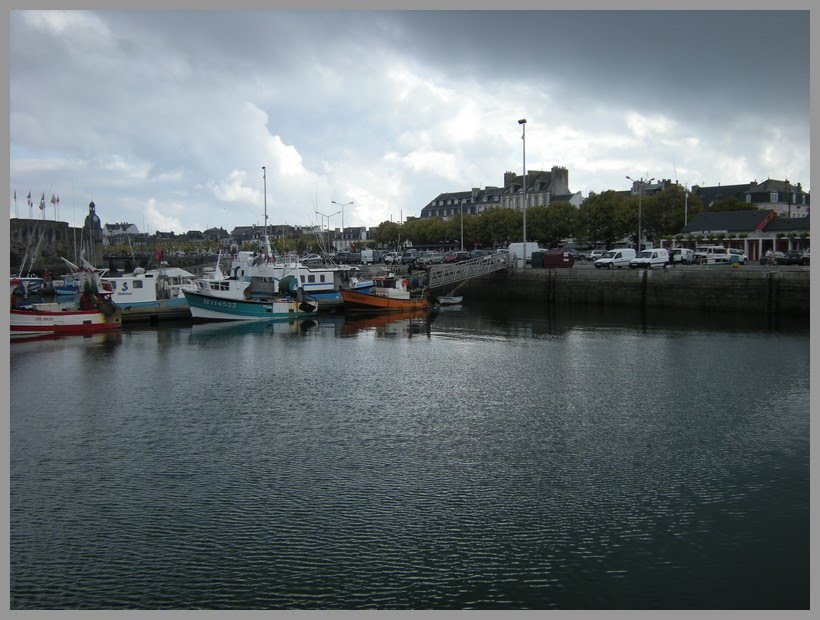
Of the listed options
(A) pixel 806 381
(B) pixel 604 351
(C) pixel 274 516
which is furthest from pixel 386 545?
(B) pixel 604 351

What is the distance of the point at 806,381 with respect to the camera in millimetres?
23172

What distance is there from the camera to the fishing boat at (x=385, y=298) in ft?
153

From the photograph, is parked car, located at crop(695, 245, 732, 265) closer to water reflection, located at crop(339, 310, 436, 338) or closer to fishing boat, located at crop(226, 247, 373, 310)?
water reflection, located at crop(339, 310, 436, 338)

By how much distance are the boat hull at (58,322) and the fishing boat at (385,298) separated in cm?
1443

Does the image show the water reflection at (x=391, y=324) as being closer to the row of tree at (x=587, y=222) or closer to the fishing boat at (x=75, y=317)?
the fishing boat at (x=75, y=317)

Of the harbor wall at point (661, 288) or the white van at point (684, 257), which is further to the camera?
the white van at point (684, 257)

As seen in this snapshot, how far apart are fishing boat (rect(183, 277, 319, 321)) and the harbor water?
15824mm

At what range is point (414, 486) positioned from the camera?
13922 mm

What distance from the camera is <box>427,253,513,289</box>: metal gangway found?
52.9 metres

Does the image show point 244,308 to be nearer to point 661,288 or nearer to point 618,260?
point 661,288

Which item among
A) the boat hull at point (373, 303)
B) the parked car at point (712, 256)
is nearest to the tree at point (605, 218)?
the parked car at point (712, 256)

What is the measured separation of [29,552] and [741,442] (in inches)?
573

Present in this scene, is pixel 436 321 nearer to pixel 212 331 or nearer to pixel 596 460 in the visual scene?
pixel 212 331

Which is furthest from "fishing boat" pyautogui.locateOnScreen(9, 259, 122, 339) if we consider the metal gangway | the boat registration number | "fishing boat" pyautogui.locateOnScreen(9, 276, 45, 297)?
the metal gangway
